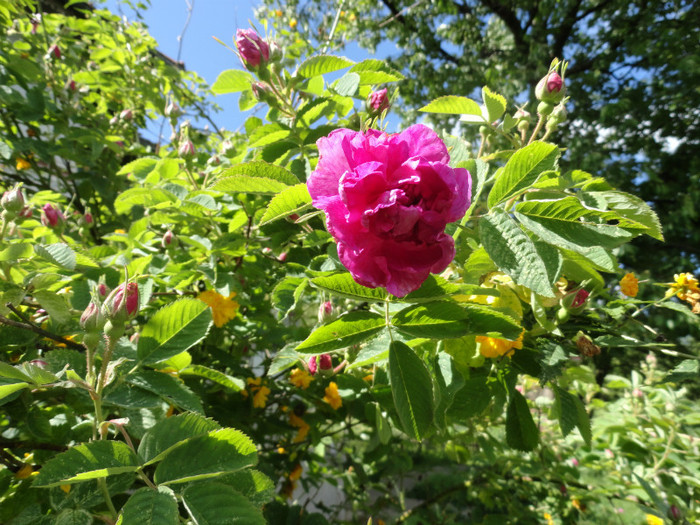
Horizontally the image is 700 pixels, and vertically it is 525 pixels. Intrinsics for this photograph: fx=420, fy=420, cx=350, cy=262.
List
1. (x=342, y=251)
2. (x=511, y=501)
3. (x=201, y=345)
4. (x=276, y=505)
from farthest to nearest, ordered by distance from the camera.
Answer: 1. (x=511, y=501)
2. (x=276, y=505)
3. (x=201, y=345)
4. (x=342, y=251)

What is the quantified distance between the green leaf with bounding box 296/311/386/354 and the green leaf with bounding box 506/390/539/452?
0.38 m

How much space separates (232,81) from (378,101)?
0.31 meters

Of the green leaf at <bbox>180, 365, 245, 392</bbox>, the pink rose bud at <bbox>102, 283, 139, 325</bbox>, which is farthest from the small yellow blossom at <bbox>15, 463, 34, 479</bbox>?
the pink rose bud at <bbox>102, 283, 139, 325</bbox>

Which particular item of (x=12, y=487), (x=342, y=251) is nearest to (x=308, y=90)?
(x=342, y=251)

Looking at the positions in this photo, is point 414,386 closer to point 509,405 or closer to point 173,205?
point 509,405

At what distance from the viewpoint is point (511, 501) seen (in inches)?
77.2

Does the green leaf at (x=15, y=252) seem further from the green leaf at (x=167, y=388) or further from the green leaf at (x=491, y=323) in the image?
the green leaf at (x=491, y=323)

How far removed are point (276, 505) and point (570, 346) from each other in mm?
1116

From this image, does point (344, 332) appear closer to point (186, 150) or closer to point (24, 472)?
point (24, 472)

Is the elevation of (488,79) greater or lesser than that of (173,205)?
greater

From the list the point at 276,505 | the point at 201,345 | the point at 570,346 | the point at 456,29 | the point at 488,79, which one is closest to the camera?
the point at 570,346

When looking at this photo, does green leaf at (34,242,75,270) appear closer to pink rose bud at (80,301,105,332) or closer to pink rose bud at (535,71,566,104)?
pink rose bud at (80,301,105,332)

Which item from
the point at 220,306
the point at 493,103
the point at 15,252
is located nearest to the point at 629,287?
the point at 493,103

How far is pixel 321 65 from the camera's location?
33.0 inches
